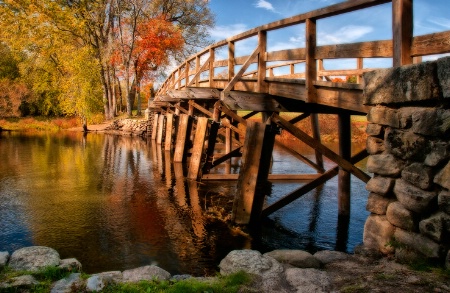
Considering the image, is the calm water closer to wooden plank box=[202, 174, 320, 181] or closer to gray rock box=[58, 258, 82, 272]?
wooden plank box=[202, 174, 320, 181]

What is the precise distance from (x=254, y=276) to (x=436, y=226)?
5.66ft

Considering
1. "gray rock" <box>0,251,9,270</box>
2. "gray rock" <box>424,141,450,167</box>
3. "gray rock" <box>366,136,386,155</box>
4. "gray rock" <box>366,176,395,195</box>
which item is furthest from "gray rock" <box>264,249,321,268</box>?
"gray rock" <box>0,251,9,270</box>

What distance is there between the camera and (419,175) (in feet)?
12.6

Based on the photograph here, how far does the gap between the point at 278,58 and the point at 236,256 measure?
3723mm

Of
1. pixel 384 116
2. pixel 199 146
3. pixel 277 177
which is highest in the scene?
pixel 384 116

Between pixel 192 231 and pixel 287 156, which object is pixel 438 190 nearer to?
pixel 192 231

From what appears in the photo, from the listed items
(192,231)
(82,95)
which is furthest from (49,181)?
(82,95)

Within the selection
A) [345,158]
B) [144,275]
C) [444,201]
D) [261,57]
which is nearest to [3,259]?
[144,275]

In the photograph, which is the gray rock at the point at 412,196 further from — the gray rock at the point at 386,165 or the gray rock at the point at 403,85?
the gray rock at the point at 403,85

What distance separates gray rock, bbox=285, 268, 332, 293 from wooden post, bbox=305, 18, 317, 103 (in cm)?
280

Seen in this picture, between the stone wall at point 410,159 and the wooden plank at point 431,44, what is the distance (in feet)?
0.83

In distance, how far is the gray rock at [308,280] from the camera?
3625 millimetres

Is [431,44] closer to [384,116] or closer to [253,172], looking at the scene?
[384,116]

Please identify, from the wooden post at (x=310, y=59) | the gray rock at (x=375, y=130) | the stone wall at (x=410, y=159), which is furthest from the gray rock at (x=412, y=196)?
the wooden post at (x=310, y=59)
